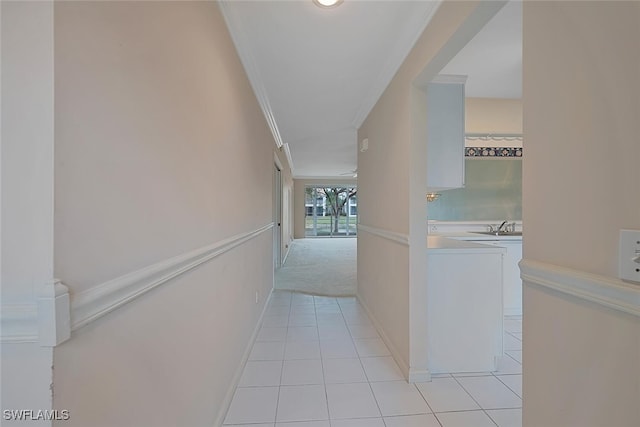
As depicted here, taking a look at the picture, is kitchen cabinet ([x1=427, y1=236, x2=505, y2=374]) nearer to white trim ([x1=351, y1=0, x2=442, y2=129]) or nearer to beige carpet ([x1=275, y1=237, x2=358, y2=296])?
white trim ([x1=351, y1=0, x2=442, y2=129])

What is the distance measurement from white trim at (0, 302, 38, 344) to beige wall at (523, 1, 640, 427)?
3.92 feet

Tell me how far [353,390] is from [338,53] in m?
2.34

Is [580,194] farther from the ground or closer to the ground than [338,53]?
closer to the ground

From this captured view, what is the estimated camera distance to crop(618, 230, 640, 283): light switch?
0.61 meters

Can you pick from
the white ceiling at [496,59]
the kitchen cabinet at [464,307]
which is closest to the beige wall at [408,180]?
the kitchen cabinet at [464,307]

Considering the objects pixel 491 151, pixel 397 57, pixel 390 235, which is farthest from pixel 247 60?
pixel 491 151

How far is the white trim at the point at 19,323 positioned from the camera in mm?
493

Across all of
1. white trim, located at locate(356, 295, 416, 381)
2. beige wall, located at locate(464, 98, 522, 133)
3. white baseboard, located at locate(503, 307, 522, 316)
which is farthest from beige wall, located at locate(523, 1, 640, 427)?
beige wall, located at locate(464, 98, 522, 133)

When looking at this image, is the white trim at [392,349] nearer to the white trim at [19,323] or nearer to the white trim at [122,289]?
the white trim at [122,289]

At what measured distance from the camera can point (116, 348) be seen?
692mm

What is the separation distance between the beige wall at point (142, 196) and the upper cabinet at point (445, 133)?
155 centimetres

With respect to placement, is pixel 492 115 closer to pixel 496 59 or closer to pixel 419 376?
pixel 496 59

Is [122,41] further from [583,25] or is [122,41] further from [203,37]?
[583,25]

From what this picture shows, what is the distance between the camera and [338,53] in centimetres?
209
